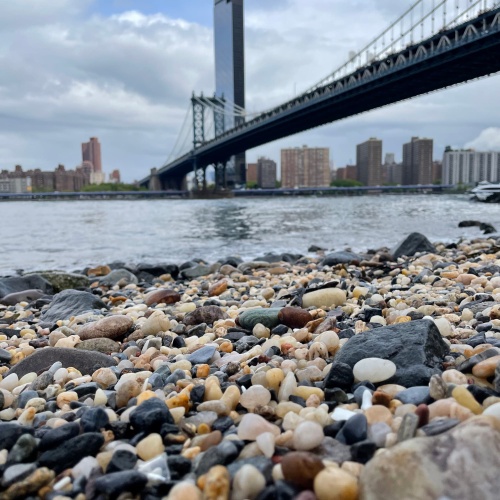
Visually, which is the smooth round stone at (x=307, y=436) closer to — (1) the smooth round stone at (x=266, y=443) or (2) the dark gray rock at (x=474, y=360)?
(1) the smooth round stone at (x=266, y=443)

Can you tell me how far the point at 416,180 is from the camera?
5725 centimetres

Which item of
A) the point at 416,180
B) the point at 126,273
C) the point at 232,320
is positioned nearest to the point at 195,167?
the point at 416,180

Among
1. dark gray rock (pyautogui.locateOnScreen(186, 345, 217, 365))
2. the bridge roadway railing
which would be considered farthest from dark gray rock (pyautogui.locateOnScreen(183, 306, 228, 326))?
the bridge roadway railing

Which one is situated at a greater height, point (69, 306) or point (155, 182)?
point (155, 182)

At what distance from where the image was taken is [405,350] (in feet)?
4.55

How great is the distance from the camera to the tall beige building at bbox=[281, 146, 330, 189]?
62.9 meters

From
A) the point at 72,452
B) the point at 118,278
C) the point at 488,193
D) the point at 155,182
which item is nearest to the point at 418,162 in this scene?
the point at 155,182

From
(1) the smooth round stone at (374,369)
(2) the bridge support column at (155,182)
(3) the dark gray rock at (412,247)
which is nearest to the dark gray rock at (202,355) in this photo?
(1) the smooth round stone at (374,369)

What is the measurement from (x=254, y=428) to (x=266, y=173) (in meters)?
59.6

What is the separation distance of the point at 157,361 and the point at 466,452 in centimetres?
105

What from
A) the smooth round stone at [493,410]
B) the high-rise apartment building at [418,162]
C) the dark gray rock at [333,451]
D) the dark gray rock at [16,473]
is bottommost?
the dark gray rock at [16,473]

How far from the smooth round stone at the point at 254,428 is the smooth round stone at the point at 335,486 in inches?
8.0

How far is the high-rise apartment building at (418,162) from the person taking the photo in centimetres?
5703

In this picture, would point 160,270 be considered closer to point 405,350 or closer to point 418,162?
point 405,350
